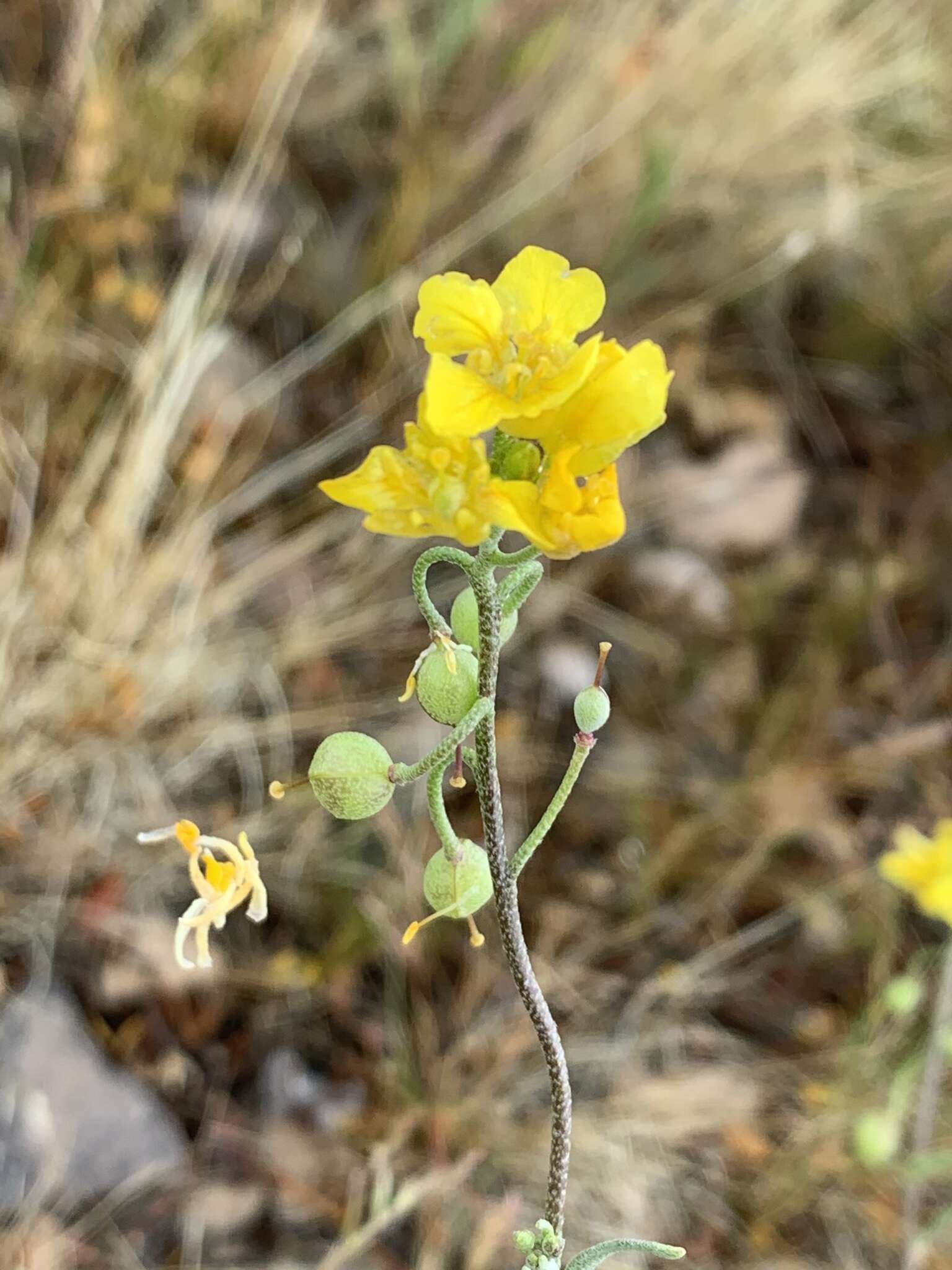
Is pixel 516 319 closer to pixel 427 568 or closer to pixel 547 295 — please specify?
pixel 547 295

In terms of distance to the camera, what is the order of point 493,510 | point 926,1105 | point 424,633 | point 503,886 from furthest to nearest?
point 424,633 → point 926,1105 → point 503,886 → point 493,510

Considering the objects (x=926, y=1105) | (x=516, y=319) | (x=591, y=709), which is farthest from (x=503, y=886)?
(x=926, y=1105)

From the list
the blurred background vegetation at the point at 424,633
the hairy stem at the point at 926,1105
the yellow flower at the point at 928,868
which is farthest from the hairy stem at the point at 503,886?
the yellow flower at the point at 928,868

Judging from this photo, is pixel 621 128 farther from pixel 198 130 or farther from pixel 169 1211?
pixel 169 1211

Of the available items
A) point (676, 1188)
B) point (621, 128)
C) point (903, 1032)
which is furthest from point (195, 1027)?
point (621, 128)

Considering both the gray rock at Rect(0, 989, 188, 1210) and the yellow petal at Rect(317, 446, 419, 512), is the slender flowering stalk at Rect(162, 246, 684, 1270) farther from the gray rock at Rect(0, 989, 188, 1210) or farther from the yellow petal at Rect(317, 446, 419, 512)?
the gray rock at Rect(0, 989, 188, 1210)

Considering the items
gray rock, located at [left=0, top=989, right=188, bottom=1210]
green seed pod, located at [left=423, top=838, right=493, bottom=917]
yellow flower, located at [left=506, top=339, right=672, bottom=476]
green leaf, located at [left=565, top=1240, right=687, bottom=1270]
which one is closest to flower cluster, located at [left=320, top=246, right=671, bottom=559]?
yellow flower, located at [left=506, top=339, right=672, bottom=476]
